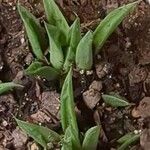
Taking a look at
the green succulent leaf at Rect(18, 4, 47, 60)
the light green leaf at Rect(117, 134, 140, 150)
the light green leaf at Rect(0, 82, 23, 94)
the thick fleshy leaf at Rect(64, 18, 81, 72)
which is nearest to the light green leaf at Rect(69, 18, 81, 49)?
the thick fleshy leaf at Rect(64, 18, 81, 72)

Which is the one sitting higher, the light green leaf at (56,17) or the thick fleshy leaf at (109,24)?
the light green leaf at (56,17)

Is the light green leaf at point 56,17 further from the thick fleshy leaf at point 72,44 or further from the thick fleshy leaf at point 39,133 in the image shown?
the thick fleshy leaf at point 39,133

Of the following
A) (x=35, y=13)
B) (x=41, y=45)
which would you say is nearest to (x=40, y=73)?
(x=41, y=45)

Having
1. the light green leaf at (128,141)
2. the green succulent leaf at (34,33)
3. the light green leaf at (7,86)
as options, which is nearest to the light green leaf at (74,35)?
the green succulent leaf at (34,33)

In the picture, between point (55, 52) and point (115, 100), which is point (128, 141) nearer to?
point (115, 100)

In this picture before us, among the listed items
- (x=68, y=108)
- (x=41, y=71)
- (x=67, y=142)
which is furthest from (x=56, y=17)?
(x=67, y=142)

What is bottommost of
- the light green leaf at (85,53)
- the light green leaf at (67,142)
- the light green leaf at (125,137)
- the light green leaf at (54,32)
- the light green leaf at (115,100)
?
the light green leaf at (125,137)

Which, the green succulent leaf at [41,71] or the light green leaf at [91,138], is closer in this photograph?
the light green leaf at [91,138]
